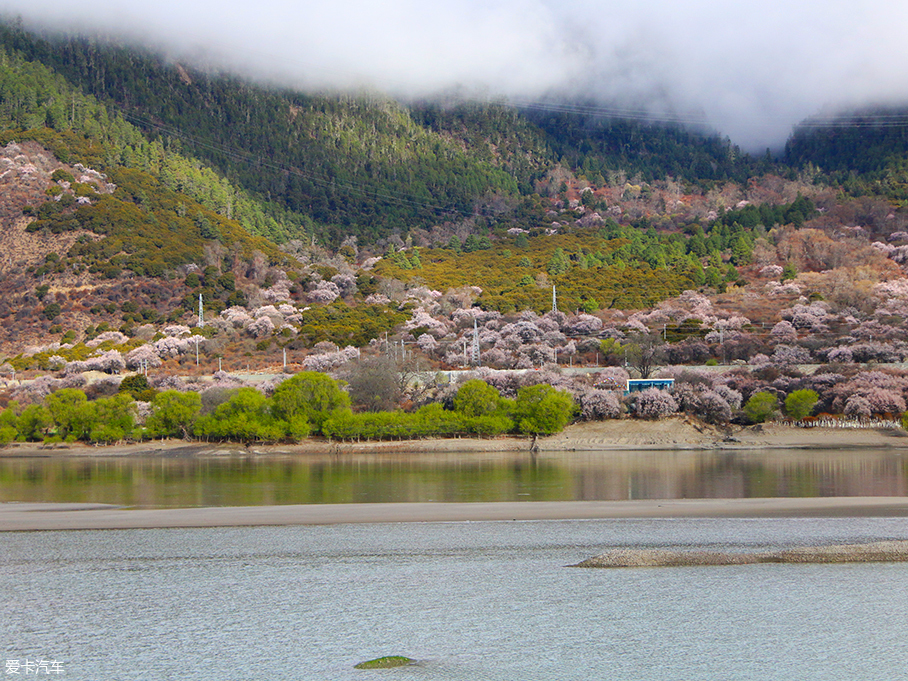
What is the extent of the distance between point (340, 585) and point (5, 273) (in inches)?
4539

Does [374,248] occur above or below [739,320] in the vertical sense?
above

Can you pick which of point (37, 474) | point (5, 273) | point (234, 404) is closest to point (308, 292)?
point (5, 273)

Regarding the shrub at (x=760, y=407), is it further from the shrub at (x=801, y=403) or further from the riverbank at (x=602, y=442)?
the shrub at (x=801, y=403)

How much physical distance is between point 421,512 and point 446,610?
49.5ft

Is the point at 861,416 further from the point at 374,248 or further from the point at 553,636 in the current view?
the point at 374,248

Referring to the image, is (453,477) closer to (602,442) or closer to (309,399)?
(602,442)

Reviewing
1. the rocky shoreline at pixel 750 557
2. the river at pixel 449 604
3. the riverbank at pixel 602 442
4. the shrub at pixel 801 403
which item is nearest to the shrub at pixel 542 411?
the riverbank at pixel 602 442

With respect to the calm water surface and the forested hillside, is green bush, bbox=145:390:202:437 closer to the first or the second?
the forested hillside

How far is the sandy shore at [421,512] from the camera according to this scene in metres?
33.1

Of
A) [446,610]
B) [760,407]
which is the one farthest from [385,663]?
[760,407]

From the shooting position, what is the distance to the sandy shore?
109 feet

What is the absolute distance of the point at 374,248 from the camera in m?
177

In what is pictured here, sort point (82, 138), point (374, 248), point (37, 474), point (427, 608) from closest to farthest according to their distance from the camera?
point (427, 608)
point (37, 474)
point (82, 138)
point (374, 248)

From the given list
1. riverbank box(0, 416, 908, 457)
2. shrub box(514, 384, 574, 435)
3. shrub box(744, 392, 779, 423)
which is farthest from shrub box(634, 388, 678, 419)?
shrub box(514, 384, 574, 435)
